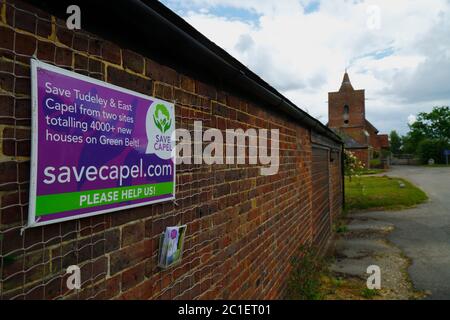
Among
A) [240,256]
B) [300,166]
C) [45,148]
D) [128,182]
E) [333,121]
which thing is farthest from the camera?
[333,121]

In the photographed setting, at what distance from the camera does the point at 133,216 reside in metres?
1.88

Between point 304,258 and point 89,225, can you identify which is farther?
point 304,258

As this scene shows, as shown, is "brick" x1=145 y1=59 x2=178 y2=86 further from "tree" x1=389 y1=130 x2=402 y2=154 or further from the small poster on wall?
"tree" x1=389 y1=130 x2=402 y2=154

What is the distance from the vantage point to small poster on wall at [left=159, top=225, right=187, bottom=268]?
→ 6.88 feet

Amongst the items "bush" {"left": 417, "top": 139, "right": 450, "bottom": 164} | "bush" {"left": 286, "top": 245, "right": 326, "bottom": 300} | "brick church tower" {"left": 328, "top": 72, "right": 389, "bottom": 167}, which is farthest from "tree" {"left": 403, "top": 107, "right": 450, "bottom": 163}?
"bush" {"left": 286, "top": 245, "right": 326, "bottom": 300}

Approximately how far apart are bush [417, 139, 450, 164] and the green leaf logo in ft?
210

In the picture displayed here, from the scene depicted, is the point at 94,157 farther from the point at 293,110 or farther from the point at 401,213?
the point at 401,213

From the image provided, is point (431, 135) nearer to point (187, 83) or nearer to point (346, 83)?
point (346, 83)

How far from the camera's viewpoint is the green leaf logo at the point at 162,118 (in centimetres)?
204

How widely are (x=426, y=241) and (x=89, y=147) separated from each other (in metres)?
9.26

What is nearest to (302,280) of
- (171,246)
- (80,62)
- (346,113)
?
(171,246)

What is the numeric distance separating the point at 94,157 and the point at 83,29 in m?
0.58
